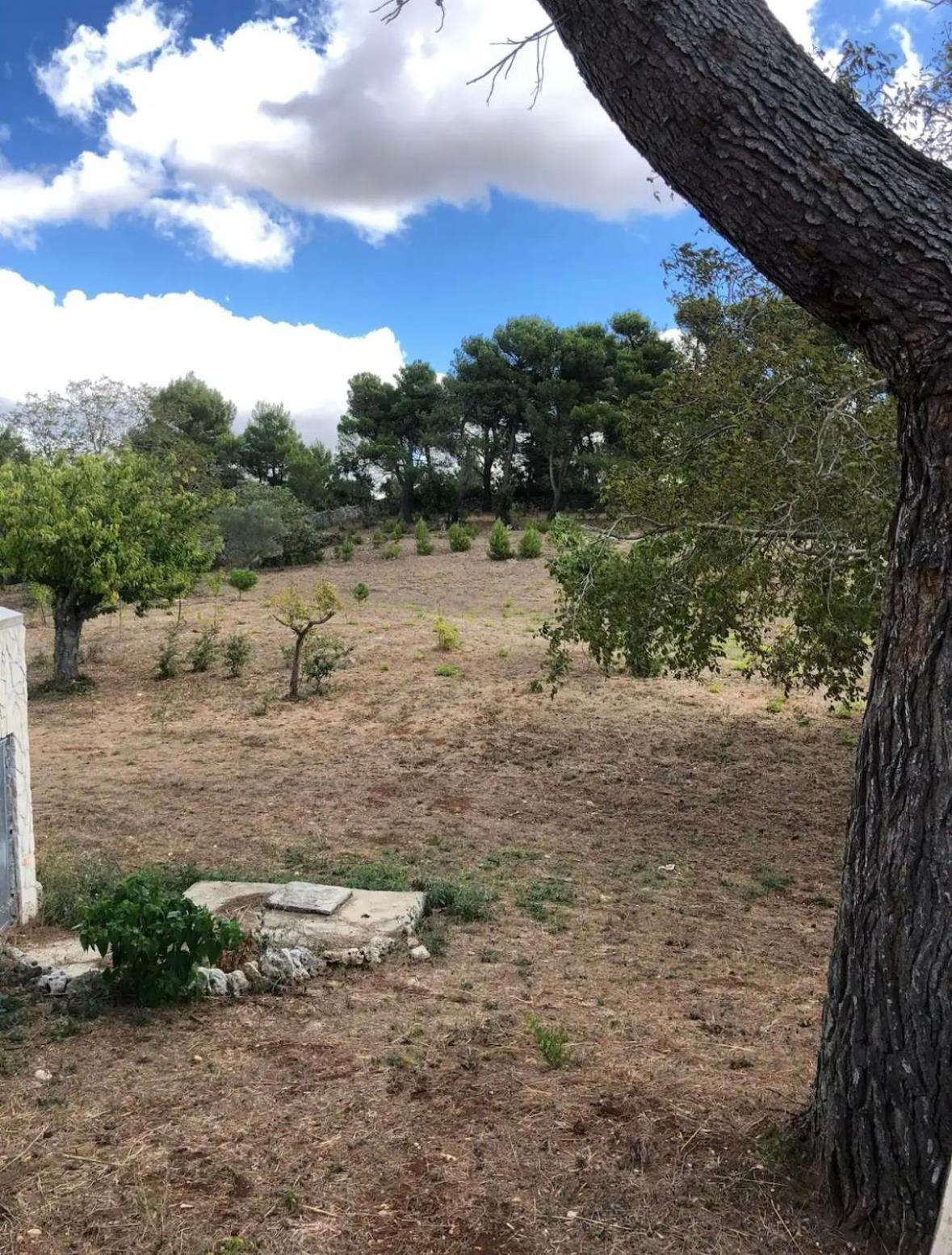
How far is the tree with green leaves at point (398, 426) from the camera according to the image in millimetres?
28750

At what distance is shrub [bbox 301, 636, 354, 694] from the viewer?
1040cm

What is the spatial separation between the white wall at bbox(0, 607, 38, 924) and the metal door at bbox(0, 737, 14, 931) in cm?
2

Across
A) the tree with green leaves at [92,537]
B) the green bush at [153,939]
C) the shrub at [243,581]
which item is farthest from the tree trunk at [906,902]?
the shrub at [243,581]

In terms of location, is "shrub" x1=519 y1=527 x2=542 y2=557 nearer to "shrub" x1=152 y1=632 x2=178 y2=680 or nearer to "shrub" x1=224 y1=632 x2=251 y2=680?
"shrub" x1=224 y1=632 x2=251 y2=680

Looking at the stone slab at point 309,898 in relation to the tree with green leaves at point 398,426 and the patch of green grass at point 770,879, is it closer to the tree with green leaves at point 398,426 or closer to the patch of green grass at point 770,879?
the patch of green grass at point 770,879

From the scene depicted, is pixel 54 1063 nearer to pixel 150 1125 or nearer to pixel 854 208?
pixel 150 1125

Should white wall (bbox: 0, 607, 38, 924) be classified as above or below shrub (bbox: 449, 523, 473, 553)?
below

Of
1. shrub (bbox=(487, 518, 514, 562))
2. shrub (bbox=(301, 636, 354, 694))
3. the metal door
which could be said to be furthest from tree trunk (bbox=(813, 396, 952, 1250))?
shrub (bbox=(487, 518, 514, 562))

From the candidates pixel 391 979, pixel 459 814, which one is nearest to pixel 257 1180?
pixel 391 979

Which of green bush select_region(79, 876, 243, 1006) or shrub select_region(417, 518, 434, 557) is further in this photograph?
shrub select_region(417, 518, 434, 557)

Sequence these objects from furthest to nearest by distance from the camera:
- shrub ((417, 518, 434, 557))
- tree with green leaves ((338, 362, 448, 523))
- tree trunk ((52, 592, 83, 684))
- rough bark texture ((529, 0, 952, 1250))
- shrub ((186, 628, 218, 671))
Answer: tree with green leaves ((338, 362, 448, 523)) → shrub ((417, 518, 434, 557)) → shrub ((186, 628, 218, 671)) → tree trunk ((52, 592, 83, 684)) → rough bark texture ((529, 0, 952, 1250))

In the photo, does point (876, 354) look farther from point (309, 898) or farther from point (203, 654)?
point (203, 654)

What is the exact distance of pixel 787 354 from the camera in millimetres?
5617

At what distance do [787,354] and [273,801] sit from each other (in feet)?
15.5
